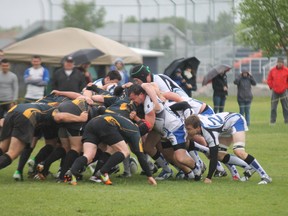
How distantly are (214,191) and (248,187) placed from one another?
714 mm

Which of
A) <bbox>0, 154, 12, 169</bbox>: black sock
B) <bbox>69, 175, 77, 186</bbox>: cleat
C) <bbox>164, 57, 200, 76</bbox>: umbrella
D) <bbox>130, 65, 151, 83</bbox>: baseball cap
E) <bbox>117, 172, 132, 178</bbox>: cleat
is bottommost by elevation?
<bbox>117, 172, 132, 178</bbox>: cleat

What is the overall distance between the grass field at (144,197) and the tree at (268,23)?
37.2 ft

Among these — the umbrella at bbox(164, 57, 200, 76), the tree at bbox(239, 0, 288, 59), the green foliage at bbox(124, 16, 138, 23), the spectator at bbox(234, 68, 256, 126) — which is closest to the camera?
the umbrella at bbox(164, 57, 200, 76)

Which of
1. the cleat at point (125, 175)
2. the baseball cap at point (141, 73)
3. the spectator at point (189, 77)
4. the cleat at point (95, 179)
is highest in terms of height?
the baseball cap at point (141, 73)

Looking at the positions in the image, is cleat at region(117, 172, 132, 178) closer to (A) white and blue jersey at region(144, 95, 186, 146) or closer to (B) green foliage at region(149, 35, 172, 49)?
(A) white and blue jersey at region(144, 95, 186, 146)

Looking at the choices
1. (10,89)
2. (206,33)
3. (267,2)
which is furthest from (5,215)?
(206,33)

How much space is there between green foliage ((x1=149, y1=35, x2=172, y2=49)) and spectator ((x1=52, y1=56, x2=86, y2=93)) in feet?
76.7

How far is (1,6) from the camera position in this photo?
3850cm

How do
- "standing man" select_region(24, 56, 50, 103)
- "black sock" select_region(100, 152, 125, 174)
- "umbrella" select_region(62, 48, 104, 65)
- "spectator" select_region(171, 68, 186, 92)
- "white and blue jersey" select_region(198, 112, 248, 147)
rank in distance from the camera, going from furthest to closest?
"spectator" select_region(171, 68, 186, 92) < "umbrella" select_region(62, 48, 104, 65) < "standing man" select_region(24, 56, 50, 103) < "white and blue jersey" select_region(198, 112, 248, 147) < "black sock" select_region(100, 152, 125, 174)

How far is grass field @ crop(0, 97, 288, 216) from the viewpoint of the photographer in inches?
408

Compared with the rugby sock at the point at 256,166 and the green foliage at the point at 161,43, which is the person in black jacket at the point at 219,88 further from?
the green foliage at the point at 161,43

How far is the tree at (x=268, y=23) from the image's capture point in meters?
25.4

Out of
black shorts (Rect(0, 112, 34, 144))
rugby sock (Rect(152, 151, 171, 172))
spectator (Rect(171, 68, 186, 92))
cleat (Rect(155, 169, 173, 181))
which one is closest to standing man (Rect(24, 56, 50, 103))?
spectator (Rect(171, 68, 186, 92))

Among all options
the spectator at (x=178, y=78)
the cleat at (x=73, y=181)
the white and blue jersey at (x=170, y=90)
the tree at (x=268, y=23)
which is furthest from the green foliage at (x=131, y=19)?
the cleat at (x=73, y=181)
